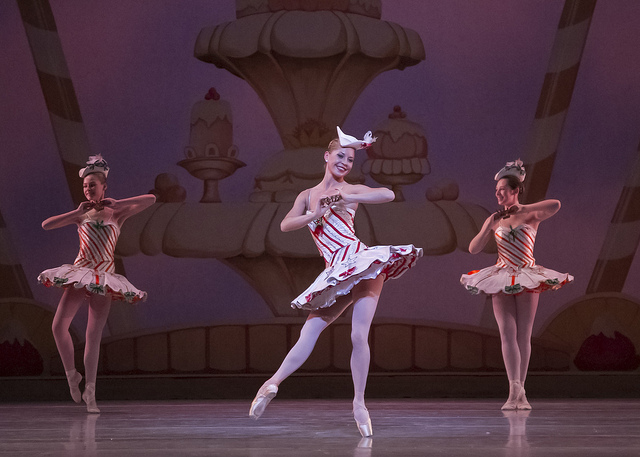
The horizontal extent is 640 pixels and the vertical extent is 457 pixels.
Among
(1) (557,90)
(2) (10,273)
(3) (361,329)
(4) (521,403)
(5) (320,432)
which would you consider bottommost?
(4) (521,403)

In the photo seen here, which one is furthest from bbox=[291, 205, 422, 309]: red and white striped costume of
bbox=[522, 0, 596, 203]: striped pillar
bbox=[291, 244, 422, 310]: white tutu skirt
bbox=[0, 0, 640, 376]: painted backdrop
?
bbox=[522, 0, 596, 203]: striped pillar

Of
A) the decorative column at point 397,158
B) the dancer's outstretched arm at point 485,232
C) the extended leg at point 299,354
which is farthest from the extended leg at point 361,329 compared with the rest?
the decorative column at point 397,158

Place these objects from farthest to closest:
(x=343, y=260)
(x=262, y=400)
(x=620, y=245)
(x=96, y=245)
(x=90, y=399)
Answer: (x=620, y=245)
(x=96, y=245)
(x=90, y=399)
(x=343, y=260)
(x=262, y=400)

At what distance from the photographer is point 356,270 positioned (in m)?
3.31

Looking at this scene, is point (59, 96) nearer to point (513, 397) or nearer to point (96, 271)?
point (96, 271)

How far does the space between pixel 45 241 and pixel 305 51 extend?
2.60 m

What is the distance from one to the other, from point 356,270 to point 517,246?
2055 mm

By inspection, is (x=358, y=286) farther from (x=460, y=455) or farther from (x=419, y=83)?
(x=419, y=83)

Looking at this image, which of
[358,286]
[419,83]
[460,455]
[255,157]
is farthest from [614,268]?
[460,455]

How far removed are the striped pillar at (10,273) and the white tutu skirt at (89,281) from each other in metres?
1.85

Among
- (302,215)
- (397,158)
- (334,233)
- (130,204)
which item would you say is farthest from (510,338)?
(130,204)

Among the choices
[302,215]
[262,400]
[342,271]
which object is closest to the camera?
[262,400]

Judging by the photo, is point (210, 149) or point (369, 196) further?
point (210, 149)

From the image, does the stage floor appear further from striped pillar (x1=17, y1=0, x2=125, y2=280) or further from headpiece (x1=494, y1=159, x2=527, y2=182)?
striped pillar (x1=17, y1=0, x2=125, y2=280)
